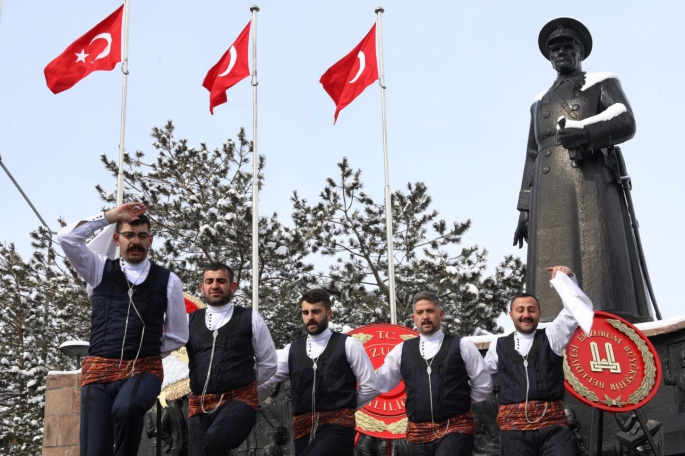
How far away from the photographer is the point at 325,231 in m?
19.2

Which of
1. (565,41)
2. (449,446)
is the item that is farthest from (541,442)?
(565,41)

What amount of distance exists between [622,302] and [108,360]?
541cm

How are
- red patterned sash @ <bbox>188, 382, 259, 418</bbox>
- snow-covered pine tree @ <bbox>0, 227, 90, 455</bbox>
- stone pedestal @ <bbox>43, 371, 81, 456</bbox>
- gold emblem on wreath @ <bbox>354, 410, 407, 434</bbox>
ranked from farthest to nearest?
1. snow-covered pine tree @ <bbox>0, 227, 90, 455</bbox>
2. stone pedestal @ <bbox>43, 371, 81, 456</bbox>
3. gold emblem on wreath @ <bbox>354, 410, 407, 434</bbox>
4. red patterned sash @ <bbox>188, 382, 259, 418</bbox>

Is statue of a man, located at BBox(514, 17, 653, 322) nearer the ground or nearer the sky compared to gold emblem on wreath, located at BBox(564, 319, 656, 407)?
nearer the sky

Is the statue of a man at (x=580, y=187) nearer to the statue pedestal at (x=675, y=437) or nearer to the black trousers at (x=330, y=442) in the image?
the statue pedestal at (x=675, y=437)

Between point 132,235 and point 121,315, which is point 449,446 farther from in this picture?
point 132,235

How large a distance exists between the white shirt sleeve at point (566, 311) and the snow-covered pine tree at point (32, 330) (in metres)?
14.9

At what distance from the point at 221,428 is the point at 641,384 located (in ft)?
11.2

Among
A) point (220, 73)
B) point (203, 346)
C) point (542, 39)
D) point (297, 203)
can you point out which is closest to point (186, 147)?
point (297, 203)

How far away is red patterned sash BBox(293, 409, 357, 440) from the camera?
18.2 feet

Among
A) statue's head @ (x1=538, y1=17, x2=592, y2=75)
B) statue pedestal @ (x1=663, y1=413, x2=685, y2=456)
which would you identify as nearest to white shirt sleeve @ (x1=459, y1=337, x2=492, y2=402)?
statue pedestal @ (x1=663, y1=413, x2=685, y2=456)

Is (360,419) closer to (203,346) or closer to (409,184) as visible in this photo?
(203,346)

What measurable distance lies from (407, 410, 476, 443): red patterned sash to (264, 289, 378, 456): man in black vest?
0.39 meters

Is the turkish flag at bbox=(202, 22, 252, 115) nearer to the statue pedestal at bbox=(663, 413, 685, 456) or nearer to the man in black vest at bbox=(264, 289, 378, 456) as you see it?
the man in black vest at bbox=(264, 289, 378, 456)
